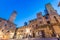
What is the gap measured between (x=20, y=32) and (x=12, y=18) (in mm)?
12718

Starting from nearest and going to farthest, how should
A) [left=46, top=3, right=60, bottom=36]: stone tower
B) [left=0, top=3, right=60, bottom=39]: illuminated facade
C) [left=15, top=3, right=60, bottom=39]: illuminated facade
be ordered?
[left=46, top=3, right=60, bottom=36]: stone tower
[left=0, top=3, right=60, bottom=39]: illuminated facade
[left=15, top=3, right=60, bottom=39]: illuminated facade

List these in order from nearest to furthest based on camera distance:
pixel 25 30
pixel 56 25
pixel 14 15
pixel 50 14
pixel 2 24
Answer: pixel 56 25, pixel 50 14, pixel 25 30, pixel 2 24, pixel 14 15

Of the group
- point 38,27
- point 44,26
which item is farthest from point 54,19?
point 38,27

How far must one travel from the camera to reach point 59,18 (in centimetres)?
2591

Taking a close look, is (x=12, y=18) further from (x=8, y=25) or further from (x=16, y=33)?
(x=16, y=33)

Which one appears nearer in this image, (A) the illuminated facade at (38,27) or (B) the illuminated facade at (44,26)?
(A) the illuminated facade at (38,27)

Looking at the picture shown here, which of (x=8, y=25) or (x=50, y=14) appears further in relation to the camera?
(x=8, y=25)

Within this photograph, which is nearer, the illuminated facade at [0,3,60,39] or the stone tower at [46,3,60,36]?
the stone tower at [46,3,60,36]

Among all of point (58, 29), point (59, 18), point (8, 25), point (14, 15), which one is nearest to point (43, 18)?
point (59, 18)

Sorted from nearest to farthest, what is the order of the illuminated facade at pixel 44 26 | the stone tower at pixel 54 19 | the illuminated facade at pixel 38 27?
the stone tower at pixel 54 19, the illuminated facade at pixel 38 27, the illuminated facade at pixel 44 26

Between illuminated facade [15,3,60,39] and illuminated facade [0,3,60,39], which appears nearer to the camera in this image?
illuminated facade [0,3,60,39]

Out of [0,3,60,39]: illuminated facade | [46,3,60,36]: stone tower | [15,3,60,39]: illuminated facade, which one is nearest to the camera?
[46,3,60,36]: stone tower

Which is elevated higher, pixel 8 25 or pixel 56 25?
pixel 8 25

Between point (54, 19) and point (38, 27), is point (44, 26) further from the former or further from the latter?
point (54, 19)
